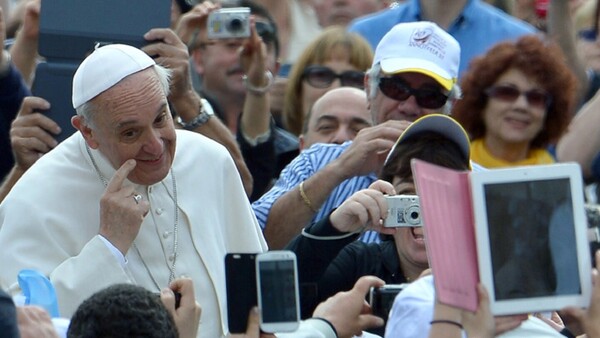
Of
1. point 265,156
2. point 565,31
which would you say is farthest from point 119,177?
point 565,31

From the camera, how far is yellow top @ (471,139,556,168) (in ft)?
23.5

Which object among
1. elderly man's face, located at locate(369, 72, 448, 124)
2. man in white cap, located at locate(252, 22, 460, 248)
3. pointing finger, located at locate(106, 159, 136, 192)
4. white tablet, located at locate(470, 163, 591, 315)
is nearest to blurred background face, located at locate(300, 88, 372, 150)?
man in white cap, located at locate(252, 22, 460, 248)

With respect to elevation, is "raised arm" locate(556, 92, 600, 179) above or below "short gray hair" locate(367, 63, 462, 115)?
below

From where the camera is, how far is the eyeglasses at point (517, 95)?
23.4 feet

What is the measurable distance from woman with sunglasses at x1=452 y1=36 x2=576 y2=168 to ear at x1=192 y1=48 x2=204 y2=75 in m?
1.30

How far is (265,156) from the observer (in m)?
7.30

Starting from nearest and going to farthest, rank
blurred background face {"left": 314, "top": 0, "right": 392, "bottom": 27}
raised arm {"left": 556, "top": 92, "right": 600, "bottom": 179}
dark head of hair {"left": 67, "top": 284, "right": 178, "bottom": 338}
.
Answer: dark head of hair {"left": 67, "top": 284, "right": 178, "bottom": 338}, raised arm {"left": 556, "top": 92, "right": 600, "bottom": 179}, blurred background face {"left": 314, "top": 0, "right": 392, "bottom": 27}

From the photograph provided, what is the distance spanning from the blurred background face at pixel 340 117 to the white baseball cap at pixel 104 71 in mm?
1682

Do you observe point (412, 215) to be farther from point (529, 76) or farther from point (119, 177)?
point (529, 76)

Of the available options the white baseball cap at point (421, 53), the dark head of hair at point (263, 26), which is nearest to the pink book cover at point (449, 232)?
the white baseball cap at point (421, 53)

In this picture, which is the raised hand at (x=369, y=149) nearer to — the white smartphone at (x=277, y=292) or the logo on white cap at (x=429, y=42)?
the logo on white cap at (x=429, y=42)

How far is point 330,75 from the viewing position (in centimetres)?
768

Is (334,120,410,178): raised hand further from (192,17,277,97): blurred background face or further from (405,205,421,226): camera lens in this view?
(192,17,277,97): blurred background face

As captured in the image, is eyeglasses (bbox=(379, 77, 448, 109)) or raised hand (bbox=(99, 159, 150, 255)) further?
eyeglasses (bbox=(379, 77, 448, 109))
